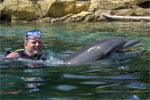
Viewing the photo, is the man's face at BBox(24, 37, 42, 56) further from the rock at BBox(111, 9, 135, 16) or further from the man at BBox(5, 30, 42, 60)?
the rock at BBox(111, 9, 135, 16)

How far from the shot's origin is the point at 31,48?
5.78 m

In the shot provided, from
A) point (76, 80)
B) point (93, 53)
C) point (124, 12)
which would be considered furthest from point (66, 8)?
point (76, 80)

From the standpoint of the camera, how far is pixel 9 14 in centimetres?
2005

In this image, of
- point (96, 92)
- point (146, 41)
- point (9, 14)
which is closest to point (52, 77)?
point (96, 92)

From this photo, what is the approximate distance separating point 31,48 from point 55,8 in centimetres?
1459

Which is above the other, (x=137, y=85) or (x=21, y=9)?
(x=21, y=9)

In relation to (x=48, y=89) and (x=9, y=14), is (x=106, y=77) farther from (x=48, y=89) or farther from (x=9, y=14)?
(x=9, y=14)

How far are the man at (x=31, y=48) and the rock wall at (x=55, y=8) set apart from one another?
13345 millimetres

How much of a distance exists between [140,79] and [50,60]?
2460mm

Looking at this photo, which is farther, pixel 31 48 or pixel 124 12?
pixel 124 12

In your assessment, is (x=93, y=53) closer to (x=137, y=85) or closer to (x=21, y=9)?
(x=137, y=85)

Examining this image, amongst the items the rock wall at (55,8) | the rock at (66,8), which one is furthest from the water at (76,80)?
the rock at (66,8)

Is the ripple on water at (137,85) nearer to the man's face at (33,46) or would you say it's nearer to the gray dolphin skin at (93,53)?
the gray dolphin skin at (93,53)

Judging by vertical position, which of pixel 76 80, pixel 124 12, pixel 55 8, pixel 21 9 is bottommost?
pixel 124 12
